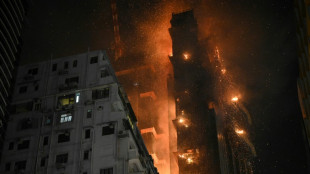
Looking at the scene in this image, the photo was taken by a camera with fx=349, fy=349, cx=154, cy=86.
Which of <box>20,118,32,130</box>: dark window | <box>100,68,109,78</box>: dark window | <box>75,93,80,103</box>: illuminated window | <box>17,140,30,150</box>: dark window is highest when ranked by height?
<box>100,68,109,78</box>: dark window

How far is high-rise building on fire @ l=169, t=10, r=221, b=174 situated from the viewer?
75312mm

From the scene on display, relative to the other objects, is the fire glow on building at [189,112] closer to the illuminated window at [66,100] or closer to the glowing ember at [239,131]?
the glowing ember at [239,131]

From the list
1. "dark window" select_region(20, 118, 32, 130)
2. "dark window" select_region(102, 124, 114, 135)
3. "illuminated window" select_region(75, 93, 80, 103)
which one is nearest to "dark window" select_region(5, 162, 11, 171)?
"dark window" select_region(20, 118, 32, 130)

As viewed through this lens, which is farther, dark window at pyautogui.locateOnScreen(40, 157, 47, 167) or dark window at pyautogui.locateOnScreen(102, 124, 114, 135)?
dark window at pyautogui.locateOnScreen(102, 124, 114, 135)

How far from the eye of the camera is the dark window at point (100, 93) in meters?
49.9

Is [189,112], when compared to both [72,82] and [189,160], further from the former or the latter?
[72,82]

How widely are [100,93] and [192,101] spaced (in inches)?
1530

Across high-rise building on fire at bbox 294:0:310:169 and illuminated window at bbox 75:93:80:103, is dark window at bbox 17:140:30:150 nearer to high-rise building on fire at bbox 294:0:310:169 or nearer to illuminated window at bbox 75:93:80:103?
illuminated window at bbox 75:93:80:103

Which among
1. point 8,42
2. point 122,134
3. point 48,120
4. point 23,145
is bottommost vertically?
point 23,145

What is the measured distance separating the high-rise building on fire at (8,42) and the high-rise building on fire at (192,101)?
1624 inches

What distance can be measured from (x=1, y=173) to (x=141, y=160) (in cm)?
1861

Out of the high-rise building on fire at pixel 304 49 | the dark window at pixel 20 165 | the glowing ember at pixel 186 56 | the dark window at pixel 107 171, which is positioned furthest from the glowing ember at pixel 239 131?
the dark window at pixel 20 165

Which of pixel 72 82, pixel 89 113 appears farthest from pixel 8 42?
pixel 89 113

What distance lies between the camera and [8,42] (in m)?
44.9
